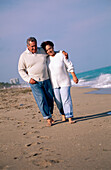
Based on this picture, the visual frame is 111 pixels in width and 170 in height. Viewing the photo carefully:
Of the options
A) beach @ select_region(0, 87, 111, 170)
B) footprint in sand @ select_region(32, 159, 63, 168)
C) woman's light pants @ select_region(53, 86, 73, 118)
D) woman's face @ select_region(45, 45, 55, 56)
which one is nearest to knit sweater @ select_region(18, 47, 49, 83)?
woman's face @ select_region(45, 45, 55, 56)

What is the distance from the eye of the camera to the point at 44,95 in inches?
160

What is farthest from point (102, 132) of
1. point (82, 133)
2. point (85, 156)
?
point (85, 156)

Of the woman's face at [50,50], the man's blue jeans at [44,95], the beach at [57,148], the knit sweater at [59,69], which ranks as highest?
the woman's face at [50,50]

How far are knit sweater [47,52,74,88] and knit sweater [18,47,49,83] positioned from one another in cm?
15

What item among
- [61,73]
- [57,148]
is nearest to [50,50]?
[61,73]

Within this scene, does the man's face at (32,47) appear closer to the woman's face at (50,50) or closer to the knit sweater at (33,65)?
the knit sweater at (33,65)

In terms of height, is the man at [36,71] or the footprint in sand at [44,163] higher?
the man at [36,71]

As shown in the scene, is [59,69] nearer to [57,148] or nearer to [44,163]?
[57,148]

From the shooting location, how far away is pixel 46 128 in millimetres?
3848

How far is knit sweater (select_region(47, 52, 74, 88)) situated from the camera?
4.03 meters

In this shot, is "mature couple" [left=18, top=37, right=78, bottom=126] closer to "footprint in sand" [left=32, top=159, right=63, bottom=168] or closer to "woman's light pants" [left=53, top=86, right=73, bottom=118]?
"woman's light pants" [left=53, top=86, right=73, bottom=118]

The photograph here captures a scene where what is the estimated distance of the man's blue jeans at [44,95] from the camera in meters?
3.99

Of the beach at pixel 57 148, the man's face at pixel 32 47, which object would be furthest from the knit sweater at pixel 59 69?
the beach at pixel 57 148

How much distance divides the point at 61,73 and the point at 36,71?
51 cm
